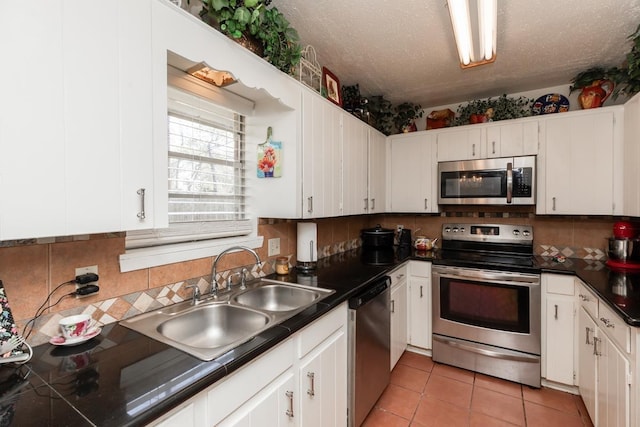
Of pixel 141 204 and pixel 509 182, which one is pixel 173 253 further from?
pixel 509 182

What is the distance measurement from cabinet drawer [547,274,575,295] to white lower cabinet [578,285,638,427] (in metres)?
0.10

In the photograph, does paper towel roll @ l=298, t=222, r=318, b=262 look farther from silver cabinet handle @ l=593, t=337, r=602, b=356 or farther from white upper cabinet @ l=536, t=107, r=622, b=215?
white upper cabinet @ l=536, t=107, r=622, b=215

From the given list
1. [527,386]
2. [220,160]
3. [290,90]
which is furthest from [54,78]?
[527,386]

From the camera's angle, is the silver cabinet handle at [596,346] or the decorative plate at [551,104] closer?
the silver cabinet handle at [596,346]

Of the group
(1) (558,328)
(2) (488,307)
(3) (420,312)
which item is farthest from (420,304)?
(1) (558,328)

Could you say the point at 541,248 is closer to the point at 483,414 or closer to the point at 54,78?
the point at 483,414

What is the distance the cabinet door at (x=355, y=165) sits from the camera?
2.48m

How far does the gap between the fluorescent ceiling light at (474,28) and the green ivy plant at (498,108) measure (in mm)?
974

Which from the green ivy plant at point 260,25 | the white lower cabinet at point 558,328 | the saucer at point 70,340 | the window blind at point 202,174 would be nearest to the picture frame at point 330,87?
the green ivy plant at point 260,25

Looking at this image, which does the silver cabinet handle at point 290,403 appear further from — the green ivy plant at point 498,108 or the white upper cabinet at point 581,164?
A: the green ivy plant at point 498,108

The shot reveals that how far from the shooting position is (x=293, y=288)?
1811mm

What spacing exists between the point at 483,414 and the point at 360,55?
2720 mm

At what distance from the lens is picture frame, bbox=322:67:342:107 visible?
2297mm

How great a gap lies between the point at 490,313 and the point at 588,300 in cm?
65
